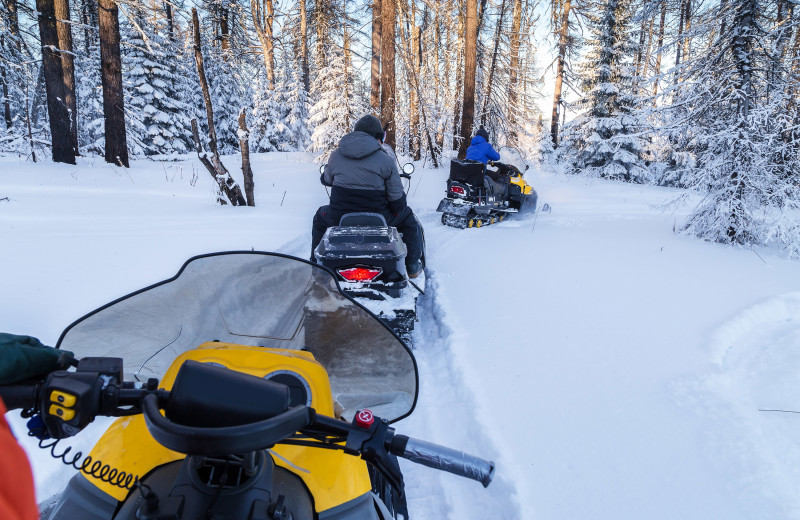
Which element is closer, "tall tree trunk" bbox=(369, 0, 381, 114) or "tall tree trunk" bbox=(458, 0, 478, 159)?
"tall tree trunk" bbox=(458, 0, 478, 159)

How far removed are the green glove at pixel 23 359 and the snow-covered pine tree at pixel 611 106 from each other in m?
18.8

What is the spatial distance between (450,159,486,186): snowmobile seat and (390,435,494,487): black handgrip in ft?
26.6

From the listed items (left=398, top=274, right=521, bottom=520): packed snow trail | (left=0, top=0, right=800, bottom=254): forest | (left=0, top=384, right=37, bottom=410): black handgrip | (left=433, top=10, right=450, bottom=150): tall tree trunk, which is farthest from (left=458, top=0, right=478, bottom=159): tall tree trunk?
(left=0, top=384, right=37, bottom=410): black handgrip

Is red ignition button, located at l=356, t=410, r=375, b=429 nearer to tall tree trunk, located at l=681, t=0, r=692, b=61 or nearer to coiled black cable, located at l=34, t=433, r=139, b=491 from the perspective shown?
coiled black cable, located at l=34, t=433, r=139, b=491

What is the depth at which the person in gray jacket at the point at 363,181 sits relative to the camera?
15.3ft

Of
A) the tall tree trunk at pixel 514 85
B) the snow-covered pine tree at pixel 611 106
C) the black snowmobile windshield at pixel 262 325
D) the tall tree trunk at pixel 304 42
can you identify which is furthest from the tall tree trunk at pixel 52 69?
the snow-covered pine tree at pixel 611 106

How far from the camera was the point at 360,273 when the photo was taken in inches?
137

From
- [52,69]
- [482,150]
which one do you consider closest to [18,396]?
[482,150]

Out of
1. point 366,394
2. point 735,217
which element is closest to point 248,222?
point 366,394

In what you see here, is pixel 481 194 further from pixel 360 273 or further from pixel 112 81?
pixel 112 81

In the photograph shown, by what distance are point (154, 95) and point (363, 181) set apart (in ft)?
71.6

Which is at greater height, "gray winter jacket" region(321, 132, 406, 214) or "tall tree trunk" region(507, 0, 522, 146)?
"tall tree trunk" region(507, 0, 522, 146)

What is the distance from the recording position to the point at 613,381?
3.08 metres

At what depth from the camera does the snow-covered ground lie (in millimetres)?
2217
